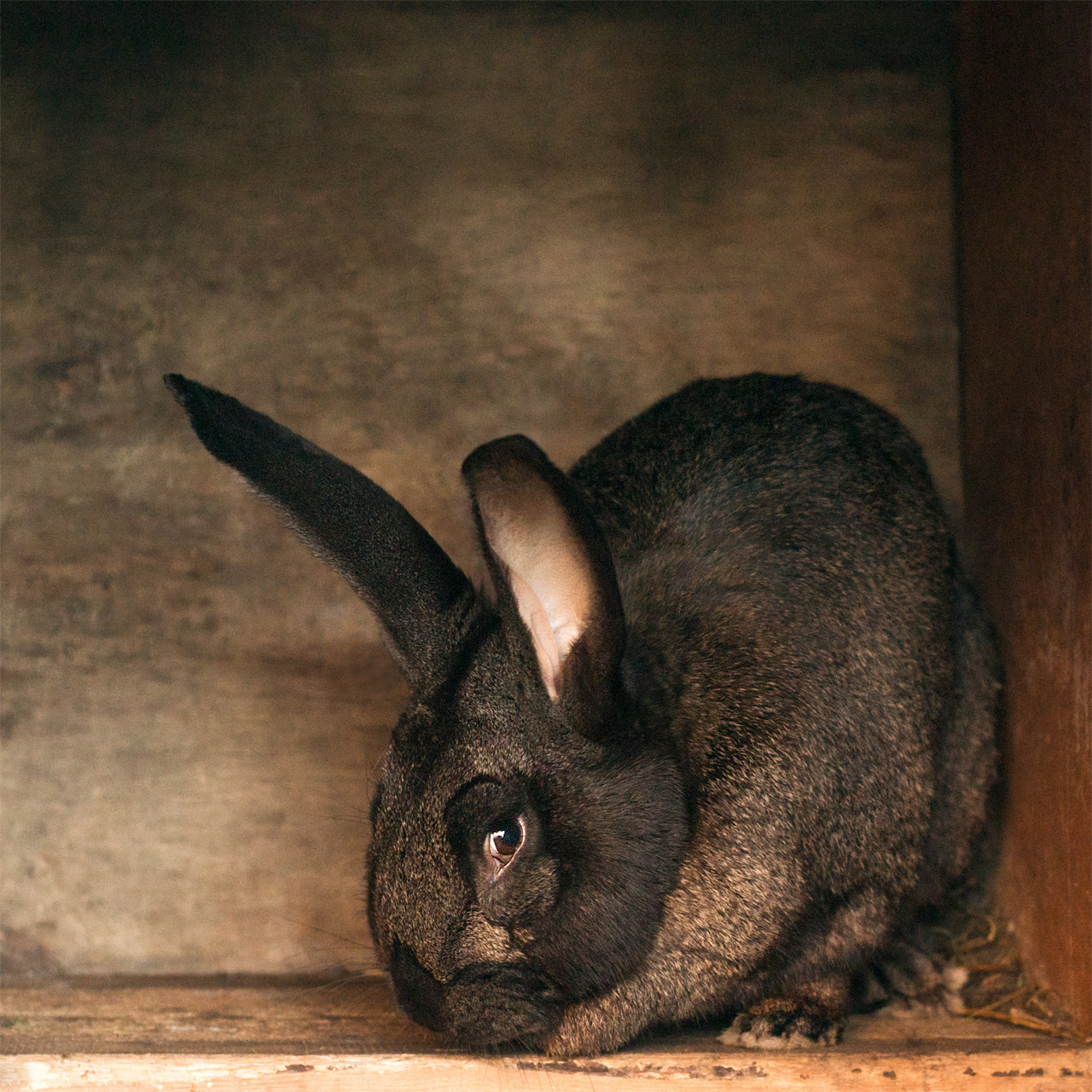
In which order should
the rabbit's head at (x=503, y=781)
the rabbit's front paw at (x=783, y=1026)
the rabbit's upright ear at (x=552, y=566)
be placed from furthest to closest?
the rabbit's front paw at (x=783, y=1026), the rabbit's head at (x=503, y=781), the rabbit's upright ear at (x=552, y=566)

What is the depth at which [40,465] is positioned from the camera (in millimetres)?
3236

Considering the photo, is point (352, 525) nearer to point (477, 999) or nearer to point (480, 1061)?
point (477, 999)

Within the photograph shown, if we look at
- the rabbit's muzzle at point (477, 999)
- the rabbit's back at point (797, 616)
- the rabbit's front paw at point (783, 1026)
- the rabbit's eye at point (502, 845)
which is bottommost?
the rabbit's front paw at point (783, 1026)

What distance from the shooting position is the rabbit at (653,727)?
213 centimetres

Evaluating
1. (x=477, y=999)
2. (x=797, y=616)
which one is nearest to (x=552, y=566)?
(x=797, y=616)

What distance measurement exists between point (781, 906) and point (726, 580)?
69cm

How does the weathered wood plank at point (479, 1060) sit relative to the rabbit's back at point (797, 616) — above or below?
below

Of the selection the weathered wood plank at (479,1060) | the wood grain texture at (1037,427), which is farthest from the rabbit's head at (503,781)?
the wood grain texture at (1037,427)

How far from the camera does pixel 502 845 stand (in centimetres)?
214

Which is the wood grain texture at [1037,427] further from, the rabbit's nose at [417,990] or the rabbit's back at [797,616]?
the rabbit's nose at [417,990]

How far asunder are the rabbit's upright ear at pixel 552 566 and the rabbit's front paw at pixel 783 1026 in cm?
76

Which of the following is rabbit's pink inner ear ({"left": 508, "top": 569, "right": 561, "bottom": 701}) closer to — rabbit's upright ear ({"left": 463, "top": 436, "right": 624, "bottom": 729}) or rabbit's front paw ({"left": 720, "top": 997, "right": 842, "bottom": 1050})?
rabbit's upright ear ({"left": 463, "top": 436, "right": 624, "bottom": 729})

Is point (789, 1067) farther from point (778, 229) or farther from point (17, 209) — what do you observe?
point (17, 209)

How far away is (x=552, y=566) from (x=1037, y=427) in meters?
1.34
